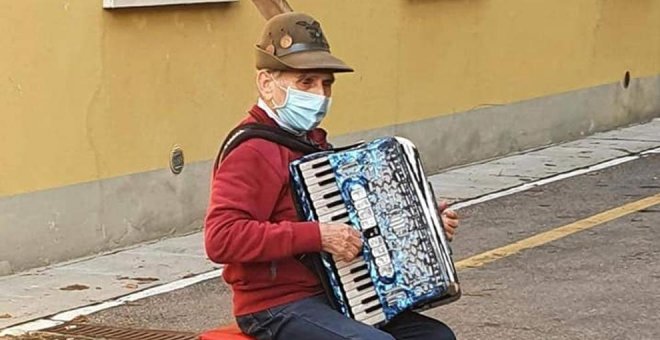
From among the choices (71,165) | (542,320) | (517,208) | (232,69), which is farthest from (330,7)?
(542,320)

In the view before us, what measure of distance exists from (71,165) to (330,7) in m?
3.08

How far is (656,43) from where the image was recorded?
16.6 meters

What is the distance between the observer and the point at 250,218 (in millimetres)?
4246

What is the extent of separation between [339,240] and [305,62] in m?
0.59

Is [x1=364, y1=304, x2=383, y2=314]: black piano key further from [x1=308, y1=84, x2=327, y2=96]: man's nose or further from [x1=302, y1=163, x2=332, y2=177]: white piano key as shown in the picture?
[x1=308, y1=84, x2=327, y2=96]: man's nose

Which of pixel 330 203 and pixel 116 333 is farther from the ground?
pixel 330 203

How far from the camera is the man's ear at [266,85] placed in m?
4.46

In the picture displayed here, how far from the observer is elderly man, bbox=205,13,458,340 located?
4.19 metres

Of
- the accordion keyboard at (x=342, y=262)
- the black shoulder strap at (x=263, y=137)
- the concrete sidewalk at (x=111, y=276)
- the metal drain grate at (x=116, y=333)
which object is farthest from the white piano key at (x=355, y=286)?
the concrete sidewalk at (x=111, y=276)

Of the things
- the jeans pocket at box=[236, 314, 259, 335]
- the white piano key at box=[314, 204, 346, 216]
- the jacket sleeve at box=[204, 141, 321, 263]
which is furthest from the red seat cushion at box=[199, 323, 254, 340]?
the white piano key at box=[314, 204, 346, 216]

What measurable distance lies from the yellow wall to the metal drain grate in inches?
56.2

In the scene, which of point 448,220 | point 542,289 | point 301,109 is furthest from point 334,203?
point 542,289

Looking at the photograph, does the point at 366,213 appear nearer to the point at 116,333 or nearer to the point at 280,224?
the point at 280,224

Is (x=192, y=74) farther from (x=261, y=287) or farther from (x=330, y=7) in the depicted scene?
(x=261, y=287)
